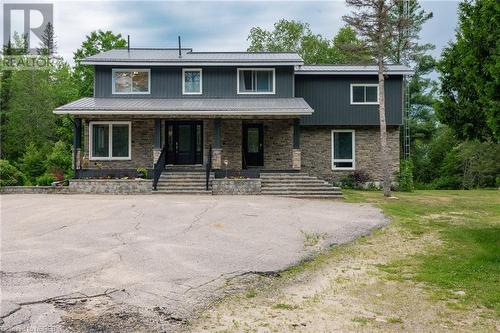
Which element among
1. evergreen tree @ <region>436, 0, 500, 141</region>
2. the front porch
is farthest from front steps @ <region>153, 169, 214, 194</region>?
evergreen tree @ <region>436, 0, 500, 141</region>

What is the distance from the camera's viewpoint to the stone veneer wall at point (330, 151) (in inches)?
874

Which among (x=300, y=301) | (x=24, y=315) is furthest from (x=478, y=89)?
(x=24, y=315)

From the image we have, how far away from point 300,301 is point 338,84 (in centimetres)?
1805

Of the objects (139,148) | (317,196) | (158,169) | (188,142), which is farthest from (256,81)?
(317,196)

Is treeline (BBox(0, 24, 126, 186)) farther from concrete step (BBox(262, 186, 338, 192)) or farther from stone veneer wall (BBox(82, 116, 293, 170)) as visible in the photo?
concrete step (BBox(262, 186, 338, 192))

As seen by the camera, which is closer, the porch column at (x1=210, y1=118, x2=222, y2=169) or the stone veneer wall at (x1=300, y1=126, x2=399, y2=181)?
the porch column at (x1=210, y1=118, x2=222, y2=169)

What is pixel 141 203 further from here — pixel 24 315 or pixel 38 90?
pixel 38 90

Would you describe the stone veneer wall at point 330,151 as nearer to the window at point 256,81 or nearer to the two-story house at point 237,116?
the two-story house at point 237,116

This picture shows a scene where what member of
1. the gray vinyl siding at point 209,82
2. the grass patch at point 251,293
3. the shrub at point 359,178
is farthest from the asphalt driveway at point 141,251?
the gray vinyl siding at point 209,82

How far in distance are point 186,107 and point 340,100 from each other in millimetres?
8106

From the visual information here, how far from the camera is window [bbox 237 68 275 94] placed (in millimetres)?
21453

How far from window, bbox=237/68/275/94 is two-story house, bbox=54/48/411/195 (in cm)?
5

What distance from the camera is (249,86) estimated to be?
21594mm

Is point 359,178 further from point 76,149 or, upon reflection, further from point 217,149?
point 76,149
